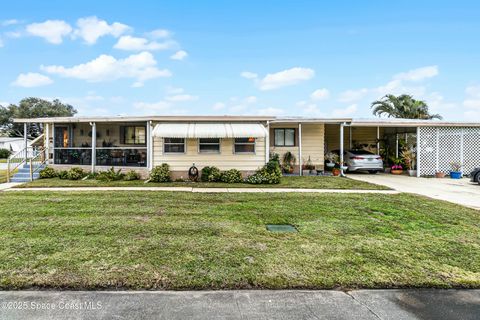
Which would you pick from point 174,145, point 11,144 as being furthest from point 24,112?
point 174,145

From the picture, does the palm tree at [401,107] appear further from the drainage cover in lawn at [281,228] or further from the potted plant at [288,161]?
the drainage cover in lawn at [281,228]

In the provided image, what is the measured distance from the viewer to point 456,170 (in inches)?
649

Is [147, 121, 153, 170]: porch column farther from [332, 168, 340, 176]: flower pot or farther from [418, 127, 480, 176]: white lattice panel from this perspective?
[418, 127, 480, 176]: white lattice panel

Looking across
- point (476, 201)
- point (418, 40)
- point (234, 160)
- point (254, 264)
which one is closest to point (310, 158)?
point (234, 160)

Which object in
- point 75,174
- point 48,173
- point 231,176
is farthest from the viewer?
point 48,173

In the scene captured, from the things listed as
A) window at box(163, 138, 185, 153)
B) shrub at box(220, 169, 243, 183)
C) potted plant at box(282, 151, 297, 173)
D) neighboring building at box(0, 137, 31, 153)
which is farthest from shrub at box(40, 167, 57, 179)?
neighboring building at box(0, 137, 31, 153)

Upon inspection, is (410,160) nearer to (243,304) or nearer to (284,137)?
(284,137)

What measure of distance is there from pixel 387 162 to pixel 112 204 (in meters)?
18.1

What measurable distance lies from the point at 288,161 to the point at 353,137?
6.63m

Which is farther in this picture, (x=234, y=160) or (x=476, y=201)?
(x=234, y=160)

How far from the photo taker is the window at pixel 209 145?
47.7 ft

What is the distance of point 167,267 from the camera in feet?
13.7

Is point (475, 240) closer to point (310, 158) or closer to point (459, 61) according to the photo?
point (310, 158)

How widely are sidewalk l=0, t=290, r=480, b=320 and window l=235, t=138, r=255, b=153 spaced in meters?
11.2
